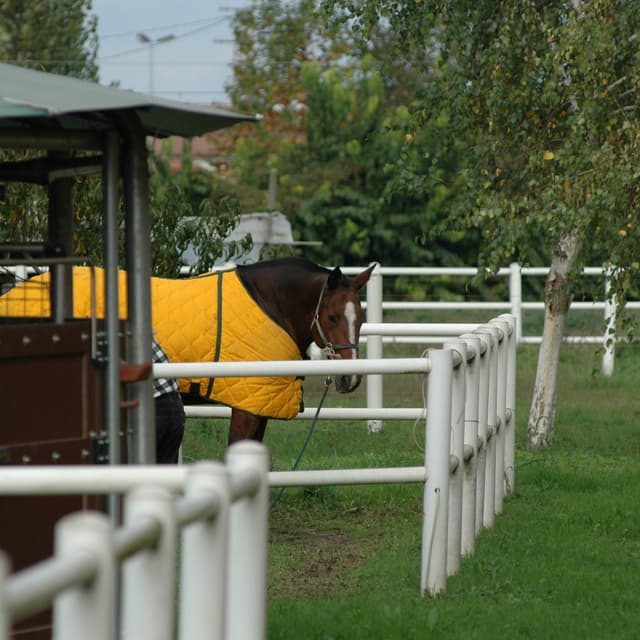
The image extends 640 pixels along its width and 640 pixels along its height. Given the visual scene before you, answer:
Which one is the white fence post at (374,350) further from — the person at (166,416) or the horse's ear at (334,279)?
the person at (166,416)

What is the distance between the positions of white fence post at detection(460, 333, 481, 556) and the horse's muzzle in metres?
2.08

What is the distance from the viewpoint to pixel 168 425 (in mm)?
7535

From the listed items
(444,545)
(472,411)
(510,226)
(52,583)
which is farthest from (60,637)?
(510,226)

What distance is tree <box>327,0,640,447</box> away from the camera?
33.2ft

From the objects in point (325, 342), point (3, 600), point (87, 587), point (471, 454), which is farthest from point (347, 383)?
point (3, 600)

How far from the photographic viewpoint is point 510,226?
1076 centimetres

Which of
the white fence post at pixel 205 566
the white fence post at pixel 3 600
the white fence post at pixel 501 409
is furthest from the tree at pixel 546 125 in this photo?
the white fence post at pixel 3 600

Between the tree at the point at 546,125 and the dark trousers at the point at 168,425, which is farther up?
the tree at the point at 546,125

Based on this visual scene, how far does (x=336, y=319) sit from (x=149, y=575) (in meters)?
6.82

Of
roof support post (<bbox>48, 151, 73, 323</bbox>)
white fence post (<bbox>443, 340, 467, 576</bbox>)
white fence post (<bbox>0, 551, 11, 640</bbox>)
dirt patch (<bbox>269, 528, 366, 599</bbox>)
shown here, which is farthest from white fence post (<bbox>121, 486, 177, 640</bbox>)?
white fence post (<bbox>443, 340, 467, 576</bbox>)

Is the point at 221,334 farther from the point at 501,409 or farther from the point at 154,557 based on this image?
the point at 154,557

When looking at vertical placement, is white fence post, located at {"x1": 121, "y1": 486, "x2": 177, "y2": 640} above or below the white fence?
above

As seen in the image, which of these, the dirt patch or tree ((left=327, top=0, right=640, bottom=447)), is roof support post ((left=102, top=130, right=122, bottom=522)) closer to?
the dirt patch

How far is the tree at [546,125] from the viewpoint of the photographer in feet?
33.2
